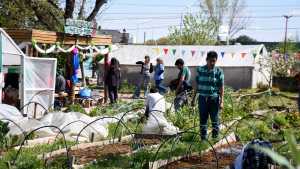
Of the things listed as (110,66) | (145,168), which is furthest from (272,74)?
(145,168)

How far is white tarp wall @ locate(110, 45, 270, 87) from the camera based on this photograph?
105 ft

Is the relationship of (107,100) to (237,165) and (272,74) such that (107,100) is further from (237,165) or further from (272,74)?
(272,74)

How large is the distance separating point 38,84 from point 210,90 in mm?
6266

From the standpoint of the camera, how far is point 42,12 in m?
26.1

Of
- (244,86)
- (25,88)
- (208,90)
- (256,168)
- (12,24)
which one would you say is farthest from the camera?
(244,86)

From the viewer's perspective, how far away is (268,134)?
11055mm

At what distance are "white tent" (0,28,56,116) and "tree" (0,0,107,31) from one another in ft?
33.6

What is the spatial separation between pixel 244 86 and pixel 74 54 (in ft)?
54.5

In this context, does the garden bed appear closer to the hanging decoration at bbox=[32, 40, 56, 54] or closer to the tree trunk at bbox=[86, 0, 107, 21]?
the hanging decoration at bbox=[32, 40, 56, 54]

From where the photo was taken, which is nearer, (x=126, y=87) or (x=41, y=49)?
(x=41, y=49)

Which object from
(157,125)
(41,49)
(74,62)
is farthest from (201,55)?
(157,125)

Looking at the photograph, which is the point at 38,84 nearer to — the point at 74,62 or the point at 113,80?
the point at 74,62

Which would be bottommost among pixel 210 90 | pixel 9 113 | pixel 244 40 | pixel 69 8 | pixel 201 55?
pixel 9 113

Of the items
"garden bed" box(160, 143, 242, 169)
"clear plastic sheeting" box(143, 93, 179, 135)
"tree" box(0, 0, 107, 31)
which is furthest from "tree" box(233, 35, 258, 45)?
"garden bed" box(160, 143, 242, 169)
